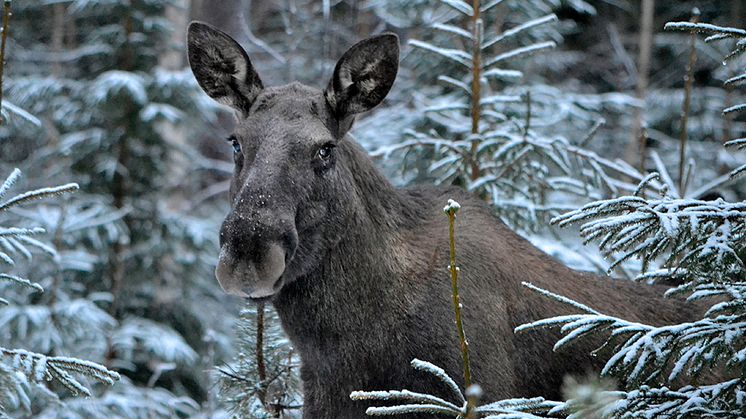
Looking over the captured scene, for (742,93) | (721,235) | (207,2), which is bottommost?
(721,235)

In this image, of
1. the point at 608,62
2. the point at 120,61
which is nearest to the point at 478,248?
the point at 120,61

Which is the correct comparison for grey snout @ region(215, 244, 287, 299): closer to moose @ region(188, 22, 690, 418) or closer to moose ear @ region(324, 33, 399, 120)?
moose @ region(188, 22, 690, 418)

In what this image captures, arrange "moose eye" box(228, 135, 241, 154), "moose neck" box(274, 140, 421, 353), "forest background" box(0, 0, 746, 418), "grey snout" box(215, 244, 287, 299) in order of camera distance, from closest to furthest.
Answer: "grey snout" box(215, 244, 287, 299) → "moose neck" box(274, 140, 421, 353) → "moose eye" box(228, 135, 241, 154) → "forest background" box(0, 0, 746, 418)

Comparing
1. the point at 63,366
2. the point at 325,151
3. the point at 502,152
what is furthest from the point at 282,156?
the point at 502,152

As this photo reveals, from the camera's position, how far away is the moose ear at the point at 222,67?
4148 mm

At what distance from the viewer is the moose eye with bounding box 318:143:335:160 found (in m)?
3.78

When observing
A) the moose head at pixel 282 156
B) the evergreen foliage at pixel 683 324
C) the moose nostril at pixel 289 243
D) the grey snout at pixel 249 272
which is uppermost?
the moose head at pixel 282 156

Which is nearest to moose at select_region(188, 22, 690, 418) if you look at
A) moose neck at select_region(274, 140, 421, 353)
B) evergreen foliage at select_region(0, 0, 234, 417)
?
moose neck at select_region(274, 140, 421, 353)

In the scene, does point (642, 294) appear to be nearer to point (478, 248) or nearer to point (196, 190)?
point (478, 248)

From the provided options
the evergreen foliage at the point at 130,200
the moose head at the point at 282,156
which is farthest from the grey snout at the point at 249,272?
the evergreen foliage at the point at 130,200

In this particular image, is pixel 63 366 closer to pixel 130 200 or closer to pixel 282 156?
pixel 282 156

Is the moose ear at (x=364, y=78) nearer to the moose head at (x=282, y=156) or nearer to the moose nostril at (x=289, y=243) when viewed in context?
the moose head at (x=282, y=156)

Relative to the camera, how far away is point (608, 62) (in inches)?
623

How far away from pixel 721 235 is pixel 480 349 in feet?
4.04
